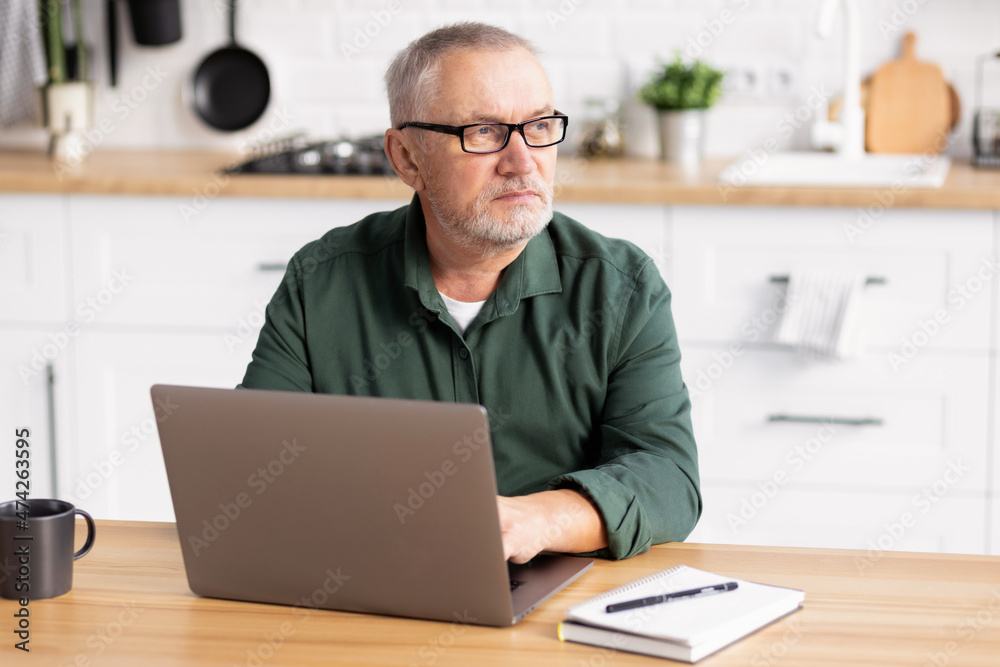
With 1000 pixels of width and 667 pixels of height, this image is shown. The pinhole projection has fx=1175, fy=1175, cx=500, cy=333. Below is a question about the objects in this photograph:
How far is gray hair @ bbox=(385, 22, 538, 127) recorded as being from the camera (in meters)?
1.49

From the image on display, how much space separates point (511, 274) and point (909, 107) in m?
1.80

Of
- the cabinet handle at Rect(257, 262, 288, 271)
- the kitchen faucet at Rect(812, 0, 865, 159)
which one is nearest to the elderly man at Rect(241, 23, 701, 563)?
the cabinet handle at Rect(257, 262, 288, 271)

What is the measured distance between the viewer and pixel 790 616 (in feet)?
3.42

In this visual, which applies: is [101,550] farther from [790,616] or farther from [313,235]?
[313,235]

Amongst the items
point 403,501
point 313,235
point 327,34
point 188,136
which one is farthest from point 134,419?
point 403,501

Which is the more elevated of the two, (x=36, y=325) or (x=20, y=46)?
(x=20, y=46)

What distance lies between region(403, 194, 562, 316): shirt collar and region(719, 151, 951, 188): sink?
4.08 ft

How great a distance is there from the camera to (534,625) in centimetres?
103

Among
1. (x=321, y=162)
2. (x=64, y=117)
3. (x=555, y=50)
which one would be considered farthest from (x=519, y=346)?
(x=64, y=117)

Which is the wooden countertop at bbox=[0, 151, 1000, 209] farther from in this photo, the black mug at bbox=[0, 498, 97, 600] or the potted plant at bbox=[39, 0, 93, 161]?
the black mug at bbox=[0, 498, 97, 600]

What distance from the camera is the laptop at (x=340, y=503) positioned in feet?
3.15

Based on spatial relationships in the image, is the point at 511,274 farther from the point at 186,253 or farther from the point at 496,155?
the point at 186,253

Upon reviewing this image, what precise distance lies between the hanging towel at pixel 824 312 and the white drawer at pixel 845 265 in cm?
3

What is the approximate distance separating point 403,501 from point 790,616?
0.36 meters
